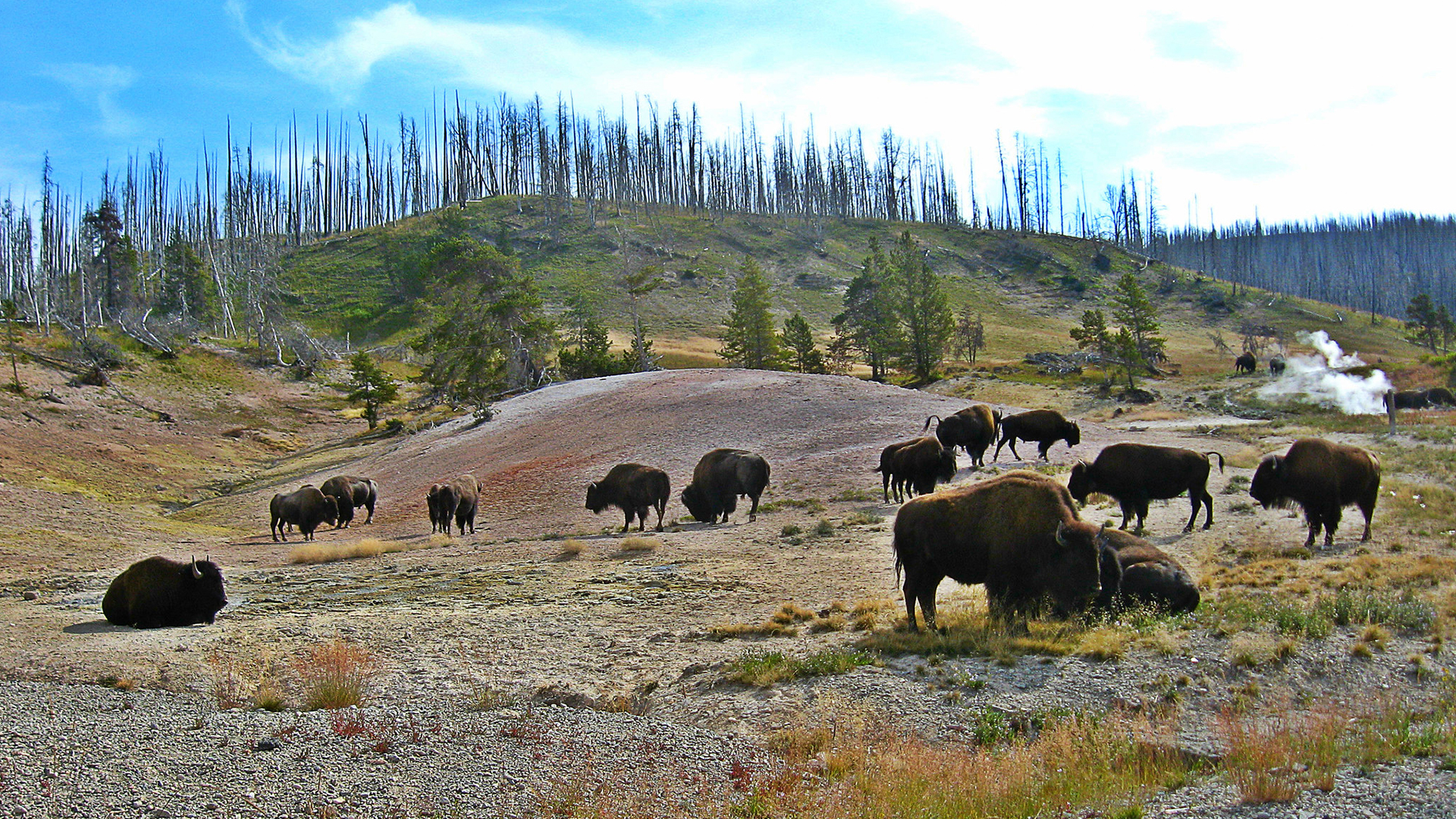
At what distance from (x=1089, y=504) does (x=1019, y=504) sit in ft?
37.4

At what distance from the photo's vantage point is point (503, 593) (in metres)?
13.9

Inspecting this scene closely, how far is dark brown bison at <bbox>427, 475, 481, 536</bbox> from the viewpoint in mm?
23891

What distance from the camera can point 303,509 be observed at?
24.9 m

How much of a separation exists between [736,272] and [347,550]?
347ft

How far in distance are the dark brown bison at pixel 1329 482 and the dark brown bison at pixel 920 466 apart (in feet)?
25.4

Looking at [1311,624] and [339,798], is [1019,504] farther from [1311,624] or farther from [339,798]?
[339,798]

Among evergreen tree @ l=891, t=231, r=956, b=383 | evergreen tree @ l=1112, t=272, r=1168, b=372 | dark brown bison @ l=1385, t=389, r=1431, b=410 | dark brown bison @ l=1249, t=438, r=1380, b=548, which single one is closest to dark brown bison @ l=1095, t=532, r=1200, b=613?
dark brown bison @ l=1249, t=438, r=1380, b=548

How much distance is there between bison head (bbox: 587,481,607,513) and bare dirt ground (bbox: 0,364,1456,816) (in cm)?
52

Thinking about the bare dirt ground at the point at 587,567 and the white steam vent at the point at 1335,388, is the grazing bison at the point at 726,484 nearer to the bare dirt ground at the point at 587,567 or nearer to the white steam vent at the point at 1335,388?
the bare dirt ground at the point at 587,567

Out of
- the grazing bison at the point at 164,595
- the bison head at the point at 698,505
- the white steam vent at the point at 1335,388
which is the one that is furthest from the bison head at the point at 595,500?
the white steam vent at the point at 1335,388

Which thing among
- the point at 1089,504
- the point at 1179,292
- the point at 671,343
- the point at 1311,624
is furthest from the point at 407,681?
the point at 1179,292

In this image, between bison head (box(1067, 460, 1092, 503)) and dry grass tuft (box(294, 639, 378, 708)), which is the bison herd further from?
dry grass tuft (box(294, 639, 378, 708))

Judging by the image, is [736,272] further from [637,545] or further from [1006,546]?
[1006,546]

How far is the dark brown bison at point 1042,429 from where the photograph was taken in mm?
28500
